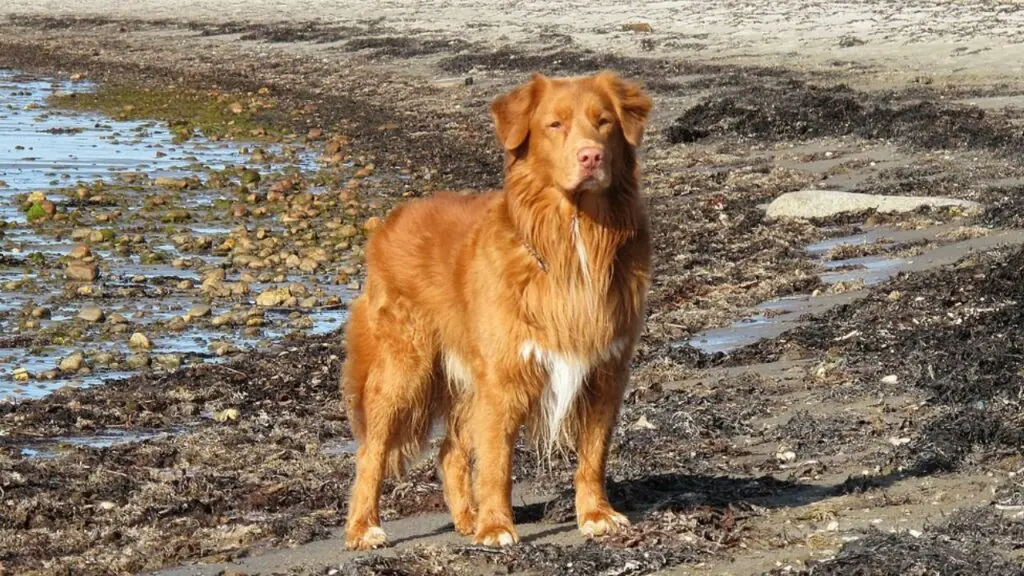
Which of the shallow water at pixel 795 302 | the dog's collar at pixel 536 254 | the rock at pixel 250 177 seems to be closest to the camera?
the dog's collar at pixel 536 254

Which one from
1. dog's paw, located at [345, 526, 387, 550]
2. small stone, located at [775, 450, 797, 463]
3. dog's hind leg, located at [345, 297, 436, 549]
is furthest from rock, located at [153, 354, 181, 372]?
small stone, located at [775, 450, 797, 463]

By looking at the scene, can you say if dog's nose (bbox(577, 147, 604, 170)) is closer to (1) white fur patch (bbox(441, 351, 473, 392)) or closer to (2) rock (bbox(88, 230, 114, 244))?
(1) white fur patch (bbox(441, 351, 473, 392))

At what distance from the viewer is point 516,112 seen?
5.78 m

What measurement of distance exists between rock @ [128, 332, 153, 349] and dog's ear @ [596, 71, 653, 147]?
5566mm

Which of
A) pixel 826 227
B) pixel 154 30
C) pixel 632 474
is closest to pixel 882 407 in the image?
pixel 632 474

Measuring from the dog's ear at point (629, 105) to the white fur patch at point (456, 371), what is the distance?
1103mm

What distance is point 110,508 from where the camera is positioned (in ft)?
22.0

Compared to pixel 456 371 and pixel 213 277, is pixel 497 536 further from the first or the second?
pixel 213 277

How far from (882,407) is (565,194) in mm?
2307

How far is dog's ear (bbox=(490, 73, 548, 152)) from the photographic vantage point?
5.72 meters

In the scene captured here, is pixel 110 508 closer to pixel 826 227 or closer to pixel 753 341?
pixel 753 341

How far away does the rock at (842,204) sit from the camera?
11.9 meters

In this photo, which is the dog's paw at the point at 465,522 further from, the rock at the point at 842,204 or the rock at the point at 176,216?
the rock at the point at 176,216

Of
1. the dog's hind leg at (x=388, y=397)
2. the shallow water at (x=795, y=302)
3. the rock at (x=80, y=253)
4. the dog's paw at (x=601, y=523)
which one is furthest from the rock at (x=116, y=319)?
the dog's paw at (x=601, y=523)
